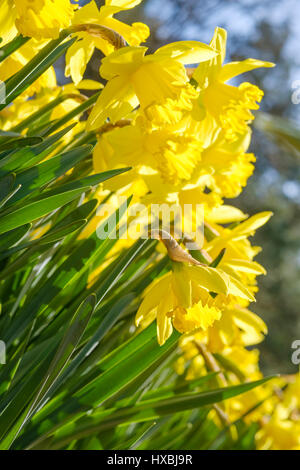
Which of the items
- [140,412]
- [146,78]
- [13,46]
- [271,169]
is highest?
[13,46]

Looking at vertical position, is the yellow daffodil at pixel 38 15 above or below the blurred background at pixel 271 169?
above

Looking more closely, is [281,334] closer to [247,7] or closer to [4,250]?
[247,7]

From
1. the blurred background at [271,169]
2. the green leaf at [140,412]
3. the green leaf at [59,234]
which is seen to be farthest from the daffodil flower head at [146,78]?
the blurred background at [271,169]

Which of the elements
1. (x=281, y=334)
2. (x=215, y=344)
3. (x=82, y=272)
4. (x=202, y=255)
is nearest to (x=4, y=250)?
(x=82, y=272)

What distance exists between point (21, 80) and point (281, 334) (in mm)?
7353

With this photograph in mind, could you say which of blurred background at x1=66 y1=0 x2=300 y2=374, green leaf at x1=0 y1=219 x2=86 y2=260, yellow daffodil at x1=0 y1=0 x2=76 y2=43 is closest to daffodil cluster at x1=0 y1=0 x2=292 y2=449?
yellow daffodil at x1=0 y1=0 x2=76 y2=43

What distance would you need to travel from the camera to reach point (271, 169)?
27.7 ft

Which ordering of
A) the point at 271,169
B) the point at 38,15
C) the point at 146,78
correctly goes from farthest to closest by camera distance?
the point at 271,169
the point at 146,78
the point at 38,15

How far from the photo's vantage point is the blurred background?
6.91m

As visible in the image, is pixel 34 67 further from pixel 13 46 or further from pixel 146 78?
pixel 146 78

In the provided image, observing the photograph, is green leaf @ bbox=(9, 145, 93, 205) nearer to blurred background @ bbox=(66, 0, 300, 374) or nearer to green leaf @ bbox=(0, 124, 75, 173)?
green leaf @ bbox=(0, 124, 75, 173)

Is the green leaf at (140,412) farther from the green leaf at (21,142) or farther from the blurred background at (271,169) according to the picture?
the blurred background at (271,169)

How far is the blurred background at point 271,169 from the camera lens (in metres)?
6.91

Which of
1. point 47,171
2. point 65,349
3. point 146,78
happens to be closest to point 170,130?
point 146,78
